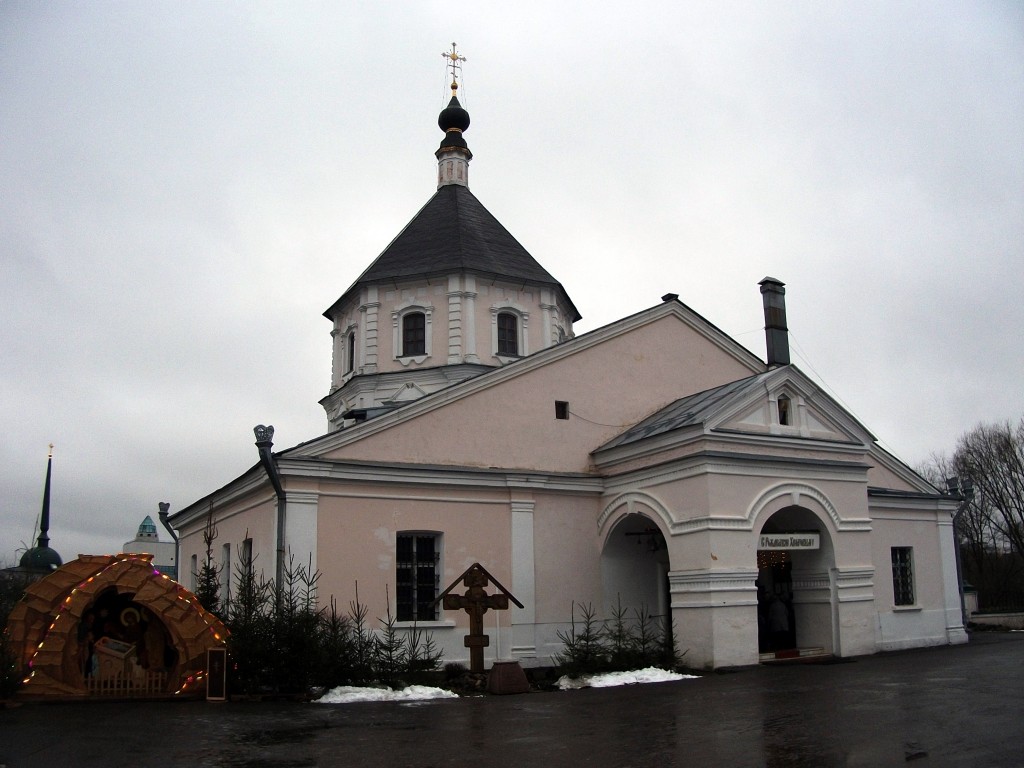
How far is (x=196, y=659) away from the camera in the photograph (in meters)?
14.1

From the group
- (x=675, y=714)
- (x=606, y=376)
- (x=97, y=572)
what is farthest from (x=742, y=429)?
(x=97, y=572)

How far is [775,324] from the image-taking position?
874 inches

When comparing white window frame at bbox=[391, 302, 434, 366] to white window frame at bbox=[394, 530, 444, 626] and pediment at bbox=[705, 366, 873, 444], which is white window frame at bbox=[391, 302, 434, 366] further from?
pediment at bbox=[705, 366, 873, 444]

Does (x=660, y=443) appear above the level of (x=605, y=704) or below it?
above

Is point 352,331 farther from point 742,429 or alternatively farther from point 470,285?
point 742,429

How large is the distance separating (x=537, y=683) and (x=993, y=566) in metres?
39.8

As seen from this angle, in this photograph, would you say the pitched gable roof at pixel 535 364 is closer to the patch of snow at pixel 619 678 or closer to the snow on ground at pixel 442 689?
the snow on ground at pixel 442 689

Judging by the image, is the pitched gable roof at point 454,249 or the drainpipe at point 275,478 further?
the pitched gable roof at point 454,249

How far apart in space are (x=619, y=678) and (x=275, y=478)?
6.82 metres

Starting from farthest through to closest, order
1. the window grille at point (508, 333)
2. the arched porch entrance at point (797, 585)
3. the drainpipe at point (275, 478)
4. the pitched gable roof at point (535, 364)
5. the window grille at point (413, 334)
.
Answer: the window grille at point (508, 333) → the window grille at point (413, 334) → the arched porch entrance at point (797, 585) → the pitched gable roof at point (535, 364) → the drainpipe at point (275, 478)

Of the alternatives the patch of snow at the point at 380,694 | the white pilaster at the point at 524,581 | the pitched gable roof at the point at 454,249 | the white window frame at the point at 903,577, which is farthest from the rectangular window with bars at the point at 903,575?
the patch of snow at the point at 380,694

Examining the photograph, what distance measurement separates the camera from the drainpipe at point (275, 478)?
1631 cm

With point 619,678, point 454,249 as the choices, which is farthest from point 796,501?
point 454,249

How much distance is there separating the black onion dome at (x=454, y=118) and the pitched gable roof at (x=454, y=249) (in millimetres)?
2845
